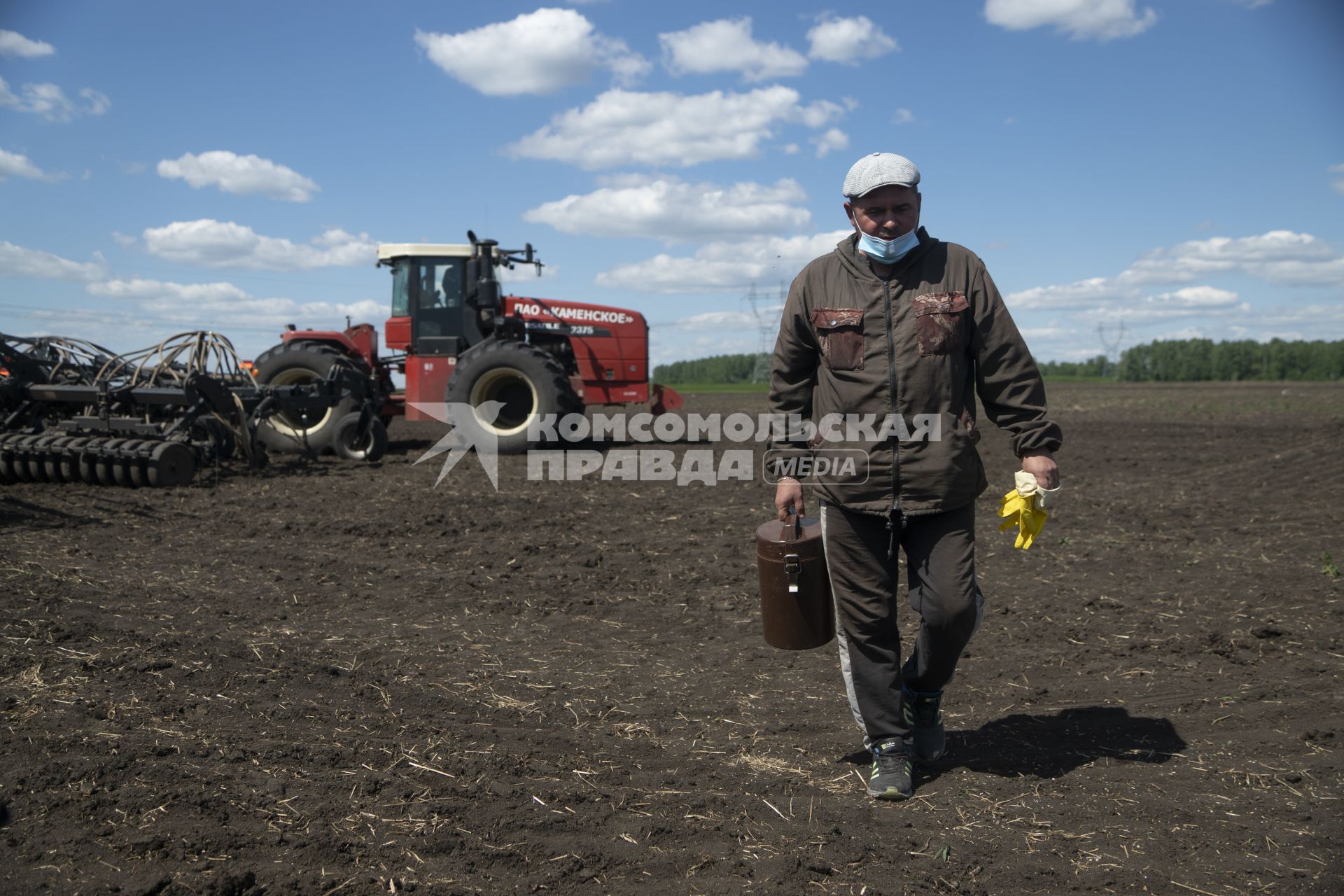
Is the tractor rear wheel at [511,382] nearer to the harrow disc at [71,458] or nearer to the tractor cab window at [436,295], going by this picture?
the tractor cab window at [436,295]

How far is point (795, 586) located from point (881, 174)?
1.39 m

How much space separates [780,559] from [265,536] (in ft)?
17.4

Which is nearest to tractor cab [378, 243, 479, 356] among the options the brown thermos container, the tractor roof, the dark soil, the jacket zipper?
the tractor roof

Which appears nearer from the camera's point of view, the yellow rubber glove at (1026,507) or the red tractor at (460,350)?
the yellow rubber glove at (1026,507)

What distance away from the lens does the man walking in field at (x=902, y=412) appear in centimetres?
307

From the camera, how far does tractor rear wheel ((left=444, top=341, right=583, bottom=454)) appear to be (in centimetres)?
1205

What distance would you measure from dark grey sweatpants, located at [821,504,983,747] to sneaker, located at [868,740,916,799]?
0.04 meters

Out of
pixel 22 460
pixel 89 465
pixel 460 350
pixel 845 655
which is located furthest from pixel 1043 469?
pixel 460 350

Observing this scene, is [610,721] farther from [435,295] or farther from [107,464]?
[435,295]

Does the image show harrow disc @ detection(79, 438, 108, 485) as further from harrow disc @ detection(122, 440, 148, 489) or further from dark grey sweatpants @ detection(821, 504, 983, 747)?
dark grey sweatpants @ detection(821, 504, 983, 747)

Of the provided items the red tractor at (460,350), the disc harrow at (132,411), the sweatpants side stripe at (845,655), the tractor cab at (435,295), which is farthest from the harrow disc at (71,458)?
the sweatpants side stripe at (845,655)

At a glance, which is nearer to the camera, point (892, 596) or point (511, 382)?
point (892, 596)

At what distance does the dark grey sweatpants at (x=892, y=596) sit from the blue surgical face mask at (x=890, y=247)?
0.82 meters

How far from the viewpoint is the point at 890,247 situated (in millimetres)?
3121
